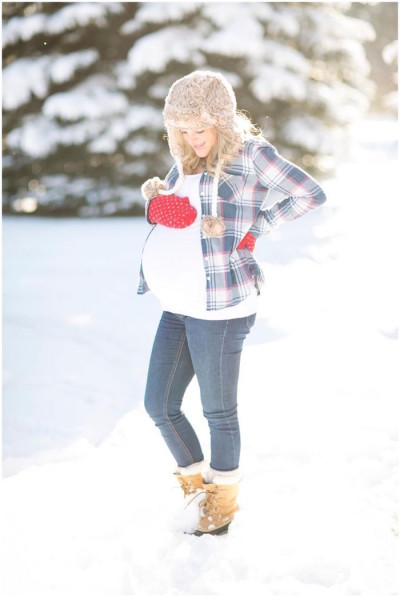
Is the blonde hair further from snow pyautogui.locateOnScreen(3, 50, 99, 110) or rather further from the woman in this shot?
snow pyautogui.locateOnScreen(3, 50, 99, 110)

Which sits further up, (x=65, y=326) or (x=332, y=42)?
(x=332, y=42)

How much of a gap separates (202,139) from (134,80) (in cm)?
699

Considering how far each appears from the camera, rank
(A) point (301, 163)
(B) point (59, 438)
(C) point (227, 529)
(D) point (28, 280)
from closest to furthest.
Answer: (C) point (227, 529)
(B) point (59, 438)
(D) point (28, 280)
(A) point (301, 163)

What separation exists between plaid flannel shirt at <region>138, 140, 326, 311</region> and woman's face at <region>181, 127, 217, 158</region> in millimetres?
81

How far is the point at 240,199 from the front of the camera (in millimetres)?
2234

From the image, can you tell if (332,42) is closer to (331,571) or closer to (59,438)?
(59,438)

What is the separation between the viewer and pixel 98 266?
6602 millimetres

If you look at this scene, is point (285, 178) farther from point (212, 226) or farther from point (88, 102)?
point (88, 102)

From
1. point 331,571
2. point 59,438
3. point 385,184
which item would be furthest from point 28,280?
point 385,184

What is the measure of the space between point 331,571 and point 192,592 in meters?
0.49

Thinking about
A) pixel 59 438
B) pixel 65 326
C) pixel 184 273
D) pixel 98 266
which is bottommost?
pixel 98 266

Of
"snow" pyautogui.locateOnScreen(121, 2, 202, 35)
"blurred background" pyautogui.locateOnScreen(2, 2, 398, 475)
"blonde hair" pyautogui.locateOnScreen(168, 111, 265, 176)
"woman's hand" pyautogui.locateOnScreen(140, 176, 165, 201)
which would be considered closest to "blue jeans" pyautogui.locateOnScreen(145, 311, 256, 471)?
"woman's hand" pyautogui.locateOnScreen(140, 176, 165, 201)

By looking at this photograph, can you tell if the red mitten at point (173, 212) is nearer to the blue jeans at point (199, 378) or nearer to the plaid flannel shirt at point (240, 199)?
the plaid flannel shirt at point (240, 199)

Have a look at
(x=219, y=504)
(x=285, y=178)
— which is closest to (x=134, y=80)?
(x=285, y=178)
